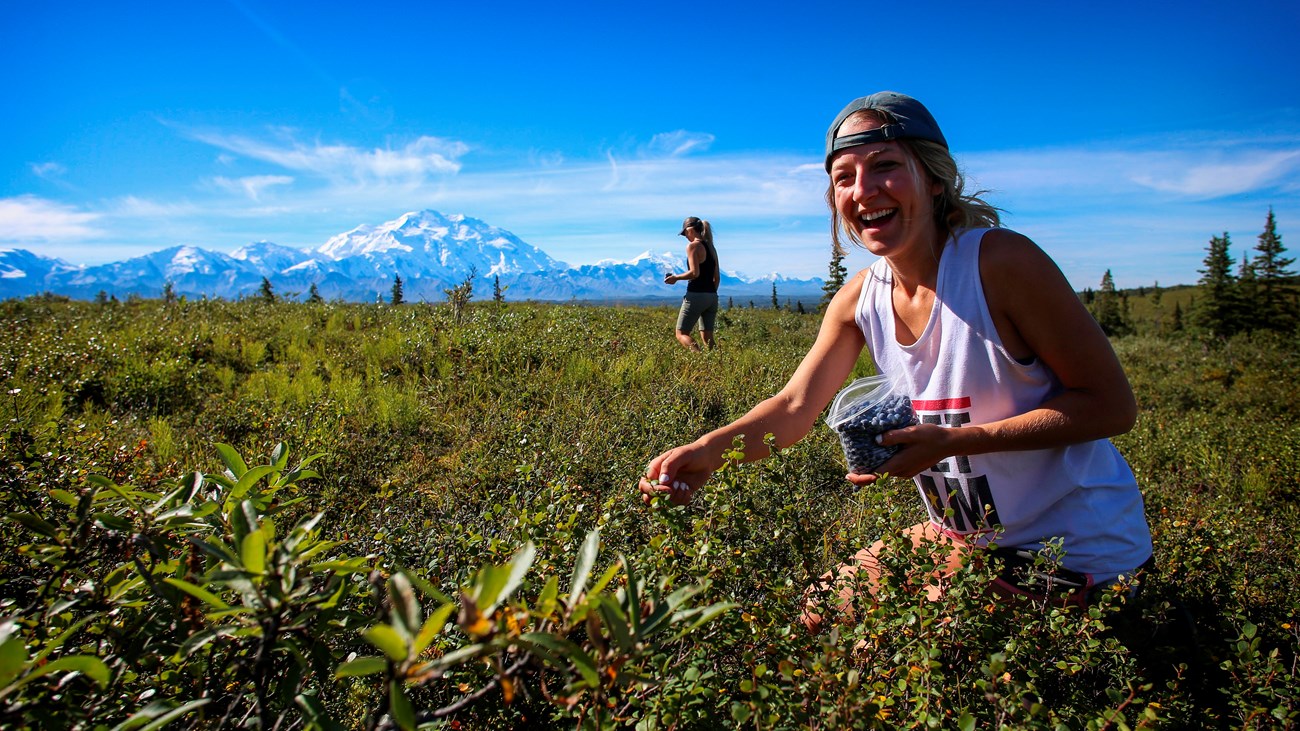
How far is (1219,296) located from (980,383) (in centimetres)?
5470

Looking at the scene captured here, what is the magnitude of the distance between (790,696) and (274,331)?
29.5 ft

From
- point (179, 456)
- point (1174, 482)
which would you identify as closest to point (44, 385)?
point (179, 456)

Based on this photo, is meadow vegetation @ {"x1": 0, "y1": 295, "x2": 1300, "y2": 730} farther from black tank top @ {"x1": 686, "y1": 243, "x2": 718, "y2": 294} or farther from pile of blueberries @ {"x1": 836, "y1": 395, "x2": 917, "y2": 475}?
black tank top @ {"x1": 686, "y1": 243, "x2": 718, "y2": 294}

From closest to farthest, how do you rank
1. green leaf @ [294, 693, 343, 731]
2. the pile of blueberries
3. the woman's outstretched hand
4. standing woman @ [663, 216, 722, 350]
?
green leaf @ [294, 693, 343, 731], the woman's outstretched hand, the pile of blueberries, standing woman @ [663, 216, 722, 350]

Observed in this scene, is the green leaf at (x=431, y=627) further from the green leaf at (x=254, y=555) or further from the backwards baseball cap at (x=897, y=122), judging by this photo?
the backwards baseball cap at (x=897, y=122)

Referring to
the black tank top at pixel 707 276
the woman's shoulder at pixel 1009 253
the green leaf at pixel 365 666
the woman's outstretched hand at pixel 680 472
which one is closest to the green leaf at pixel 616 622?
the green leaf at pixel 365 666

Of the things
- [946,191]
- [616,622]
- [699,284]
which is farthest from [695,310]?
[616,622]

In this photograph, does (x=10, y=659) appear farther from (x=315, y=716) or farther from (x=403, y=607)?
(x=403, y=607)

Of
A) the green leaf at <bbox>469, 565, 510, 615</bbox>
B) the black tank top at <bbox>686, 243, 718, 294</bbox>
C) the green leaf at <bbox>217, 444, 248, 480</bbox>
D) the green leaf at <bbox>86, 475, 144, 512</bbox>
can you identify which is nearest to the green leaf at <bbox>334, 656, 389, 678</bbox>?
the green leaf at <bbox>469, 565, 510, 615</bbox>

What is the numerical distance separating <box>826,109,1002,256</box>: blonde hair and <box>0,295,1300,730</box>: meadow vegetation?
1.18 meters

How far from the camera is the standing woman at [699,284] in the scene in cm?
933

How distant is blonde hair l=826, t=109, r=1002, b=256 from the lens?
7.33 ft

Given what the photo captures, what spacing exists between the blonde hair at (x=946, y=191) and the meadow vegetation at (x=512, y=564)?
46.5 inches

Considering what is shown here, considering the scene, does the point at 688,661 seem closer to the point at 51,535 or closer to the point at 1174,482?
the point at 51,535
